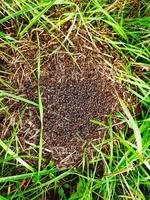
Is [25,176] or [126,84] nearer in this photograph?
[25,176]

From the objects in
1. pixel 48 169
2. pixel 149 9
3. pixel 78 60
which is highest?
pixel 149 9

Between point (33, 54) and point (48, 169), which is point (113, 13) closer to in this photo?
point (33, 54)

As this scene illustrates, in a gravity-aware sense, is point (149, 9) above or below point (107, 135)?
above

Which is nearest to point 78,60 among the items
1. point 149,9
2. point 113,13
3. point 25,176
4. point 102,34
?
point 102,34

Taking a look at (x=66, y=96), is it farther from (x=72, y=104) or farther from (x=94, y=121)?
(x=94, y=121)

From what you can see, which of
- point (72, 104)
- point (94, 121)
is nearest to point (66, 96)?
point (72, 104)
